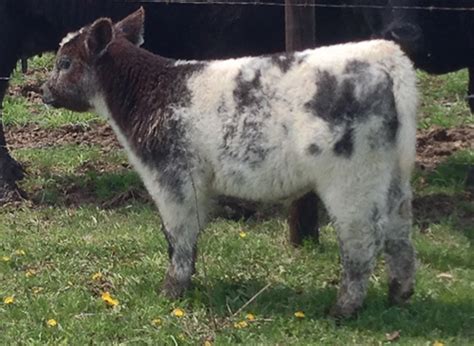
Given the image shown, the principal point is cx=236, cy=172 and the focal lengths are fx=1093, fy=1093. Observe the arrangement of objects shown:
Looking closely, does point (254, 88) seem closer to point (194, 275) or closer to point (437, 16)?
point (194, 275)

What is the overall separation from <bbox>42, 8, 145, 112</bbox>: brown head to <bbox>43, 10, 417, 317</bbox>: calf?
1 centimetres

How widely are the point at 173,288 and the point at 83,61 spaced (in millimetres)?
1459

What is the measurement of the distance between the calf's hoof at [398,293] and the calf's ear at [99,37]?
2171 millimetres

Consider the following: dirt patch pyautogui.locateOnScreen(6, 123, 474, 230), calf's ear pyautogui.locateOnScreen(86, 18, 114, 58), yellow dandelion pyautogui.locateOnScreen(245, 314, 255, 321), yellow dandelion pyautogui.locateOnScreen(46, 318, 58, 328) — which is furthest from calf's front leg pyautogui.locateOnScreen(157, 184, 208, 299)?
dirt patch pyautogui.locateOnScreen(6, 123, 474, 230)

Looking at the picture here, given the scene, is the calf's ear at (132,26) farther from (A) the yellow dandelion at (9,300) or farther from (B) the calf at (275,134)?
(A) the yellow dandelion at (9,300)

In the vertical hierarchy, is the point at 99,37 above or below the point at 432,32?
above

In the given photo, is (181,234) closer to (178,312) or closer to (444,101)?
(178,312)

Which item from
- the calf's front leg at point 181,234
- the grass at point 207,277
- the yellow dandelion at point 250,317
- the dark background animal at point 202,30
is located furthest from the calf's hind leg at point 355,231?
the dark background animal at point 202,30

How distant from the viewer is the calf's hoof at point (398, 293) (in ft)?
19.7

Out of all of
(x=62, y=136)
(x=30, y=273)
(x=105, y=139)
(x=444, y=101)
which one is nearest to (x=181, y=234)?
(x=30, y=273)

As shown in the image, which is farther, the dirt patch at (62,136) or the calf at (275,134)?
the dirt patch at (62,136)

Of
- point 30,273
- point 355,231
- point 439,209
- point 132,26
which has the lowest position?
point 439,209

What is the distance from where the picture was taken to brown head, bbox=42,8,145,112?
6.43 meters

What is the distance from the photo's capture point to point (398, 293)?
6039 millimetres
